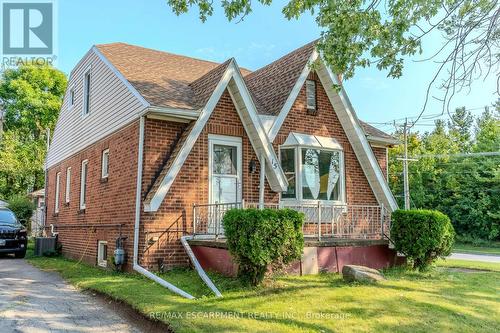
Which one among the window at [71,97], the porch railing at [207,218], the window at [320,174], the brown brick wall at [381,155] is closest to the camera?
the porch railing at [207,218]

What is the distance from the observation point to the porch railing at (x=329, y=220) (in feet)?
35.0

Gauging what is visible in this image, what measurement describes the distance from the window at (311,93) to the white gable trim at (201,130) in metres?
2.66

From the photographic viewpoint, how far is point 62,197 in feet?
56.7

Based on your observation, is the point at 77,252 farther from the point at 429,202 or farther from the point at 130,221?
the point at 429,202

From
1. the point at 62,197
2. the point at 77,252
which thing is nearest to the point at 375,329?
the point at 77,252

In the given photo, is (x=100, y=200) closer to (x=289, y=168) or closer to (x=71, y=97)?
(x=289, y=168)

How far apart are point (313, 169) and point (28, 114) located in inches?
1422

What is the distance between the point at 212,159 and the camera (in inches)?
440

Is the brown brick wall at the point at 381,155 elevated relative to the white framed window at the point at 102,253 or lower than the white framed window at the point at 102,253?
elevated

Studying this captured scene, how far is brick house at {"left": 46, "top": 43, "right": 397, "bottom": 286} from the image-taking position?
1027 cm

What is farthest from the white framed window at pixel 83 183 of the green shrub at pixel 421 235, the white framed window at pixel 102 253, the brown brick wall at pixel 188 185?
the green shrub at pixel 421 235

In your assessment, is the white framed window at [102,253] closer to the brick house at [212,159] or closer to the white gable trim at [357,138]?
the brick house at [212,159]

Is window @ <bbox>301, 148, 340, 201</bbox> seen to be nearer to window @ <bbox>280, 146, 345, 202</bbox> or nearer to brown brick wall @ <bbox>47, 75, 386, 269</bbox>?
window @ <bbox>280, 146, 345, 202</bbox>

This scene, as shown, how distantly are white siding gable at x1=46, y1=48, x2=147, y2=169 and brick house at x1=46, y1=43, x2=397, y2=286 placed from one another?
0.21 feet
